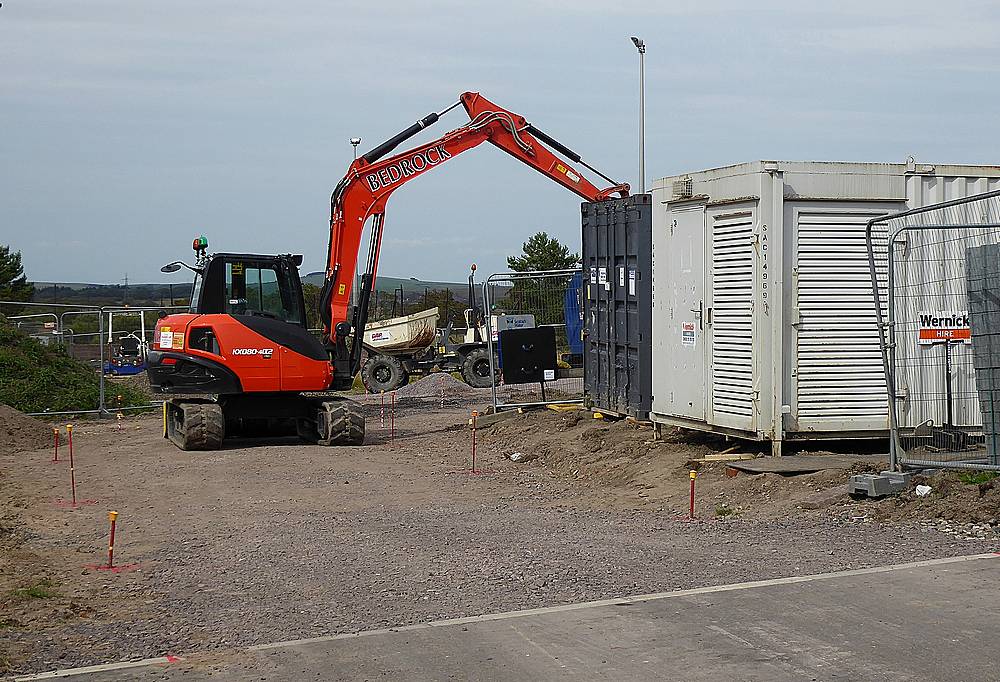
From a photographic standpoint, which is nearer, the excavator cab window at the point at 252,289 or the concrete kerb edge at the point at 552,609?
the concrete kerb edge at the point at 552,609

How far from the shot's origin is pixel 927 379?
1052 centimetres

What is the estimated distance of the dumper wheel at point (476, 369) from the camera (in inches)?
1070

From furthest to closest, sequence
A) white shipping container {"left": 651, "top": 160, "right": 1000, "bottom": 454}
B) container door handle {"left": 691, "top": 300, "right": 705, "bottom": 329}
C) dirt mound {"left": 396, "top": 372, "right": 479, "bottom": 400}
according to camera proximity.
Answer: dirt mound {"left": 396, "top": 372, "right": 479, "bottom": 400} < container door handle {"left": 691, "top": 300, "right": 705, "bottom": 329} < white shipping container {"left": 651, "top": 160, "right": 1000, "bottom": 454}

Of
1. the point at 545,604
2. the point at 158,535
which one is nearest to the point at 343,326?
the point at 158,535

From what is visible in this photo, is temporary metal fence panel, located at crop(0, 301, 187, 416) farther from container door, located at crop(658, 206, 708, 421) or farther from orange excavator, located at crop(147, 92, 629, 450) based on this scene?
container door, located at crop(658, 206, 708, 421)

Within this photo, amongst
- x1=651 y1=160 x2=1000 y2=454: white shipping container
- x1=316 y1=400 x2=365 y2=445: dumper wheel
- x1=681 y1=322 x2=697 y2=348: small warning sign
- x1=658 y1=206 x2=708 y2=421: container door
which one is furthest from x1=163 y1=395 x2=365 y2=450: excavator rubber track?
x1=651 y1=160 x2=1000 y2=454: white shipping container

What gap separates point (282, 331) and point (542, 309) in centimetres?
470

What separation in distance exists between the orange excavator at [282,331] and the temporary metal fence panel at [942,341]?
9.66m

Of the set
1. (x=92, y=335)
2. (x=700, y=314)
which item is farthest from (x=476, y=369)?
(x=700, y=314)

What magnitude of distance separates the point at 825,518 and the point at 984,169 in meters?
4.86

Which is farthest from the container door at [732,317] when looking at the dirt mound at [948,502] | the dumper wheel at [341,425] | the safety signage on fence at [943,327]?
the dumper wheel at [341,425]

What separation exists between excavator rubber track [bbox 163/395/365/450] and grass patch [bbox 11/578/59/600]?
28.9 ft

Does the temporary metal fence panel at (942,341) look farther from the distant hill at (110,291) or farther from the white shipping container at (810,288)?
the distant hill at (110,291)

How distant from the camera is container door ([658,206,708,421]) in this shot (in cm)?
1338
